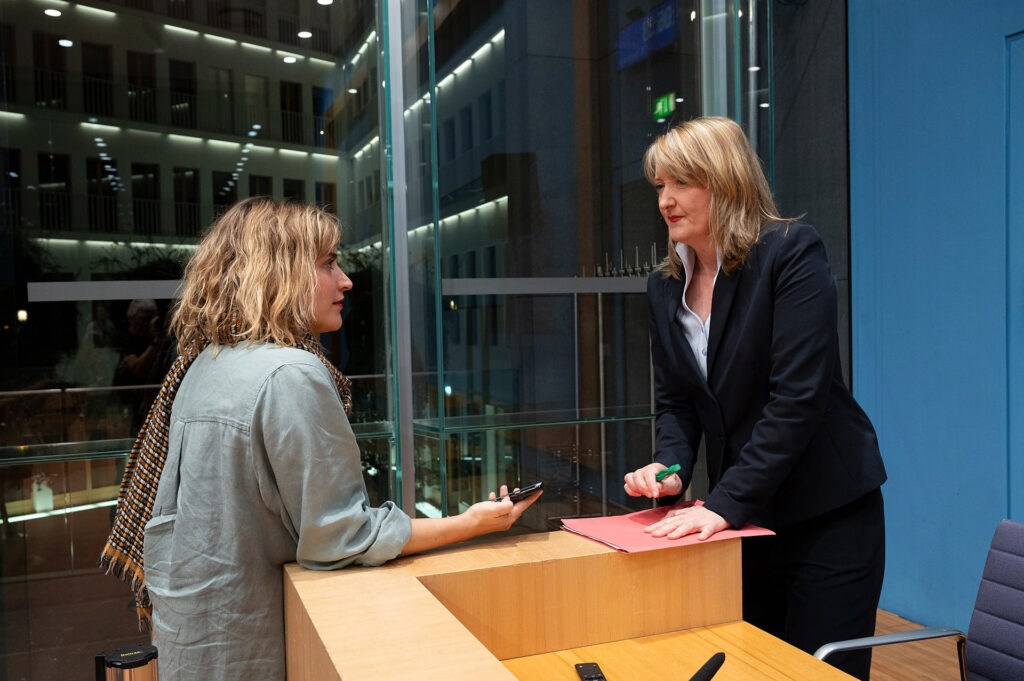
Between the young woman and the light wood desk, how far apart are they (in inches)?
2.0

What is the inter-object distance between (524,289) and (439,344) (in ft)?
1.29

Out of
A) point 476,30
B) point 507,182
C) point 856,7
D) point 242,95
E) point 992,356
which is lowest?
point 992,356

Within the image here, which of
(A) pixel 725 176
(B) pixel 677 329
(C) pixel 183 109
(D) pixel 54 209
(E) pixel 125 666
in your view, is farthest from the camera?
(C) pixel 183 109

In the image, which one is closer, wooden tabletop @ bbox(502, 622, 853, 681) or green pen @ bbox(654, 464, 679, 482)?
wooden tabletop @ bbox(502, 622, 853, 681)

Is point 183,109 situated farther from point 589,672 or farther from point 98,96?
point 589,672

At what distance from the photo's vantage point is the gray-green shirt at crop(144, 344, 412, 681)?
1215 millimetres

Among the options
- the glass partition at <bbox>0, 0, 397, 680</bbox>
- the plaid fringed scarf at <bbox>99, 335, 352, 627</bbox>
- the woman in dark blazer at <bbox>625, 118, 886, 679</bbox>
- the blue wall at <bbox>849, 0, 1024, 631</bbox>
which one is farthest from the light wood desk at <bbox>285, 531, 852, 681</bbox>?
the blue wall at <bbox>849, 0, 1024, 631</bbox>

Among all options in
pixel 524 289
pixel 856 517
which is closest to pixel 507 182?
pixel 524 289

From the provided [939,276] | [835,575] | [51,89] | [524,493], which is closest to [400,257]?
[51,89]

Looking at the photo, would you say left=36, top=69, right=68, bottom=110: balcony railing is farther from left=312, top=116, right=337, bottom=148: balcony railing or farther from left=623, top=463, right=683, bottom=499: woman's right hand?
left=623, top=463, right=683, bottom=499: woman's right hand

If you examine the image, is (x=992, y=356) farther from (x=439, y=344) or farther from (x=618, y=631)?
(x=618, y=631)

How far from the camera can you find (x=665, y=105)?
2.95 meters

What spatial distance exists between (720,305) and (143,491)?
1.15m

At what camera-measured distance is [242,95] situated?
98.8 inches
